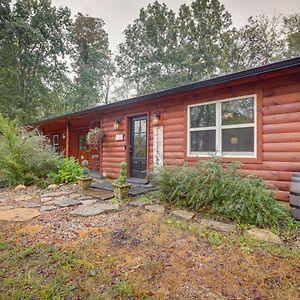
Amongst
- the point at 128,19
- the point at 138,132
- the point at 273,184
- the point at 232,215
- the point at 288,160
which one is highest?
the point at 128,19

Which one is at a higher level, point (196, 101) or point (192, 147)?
point (196, 101)

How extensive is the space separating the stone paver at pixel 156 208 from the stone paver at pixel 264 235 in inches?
52.1

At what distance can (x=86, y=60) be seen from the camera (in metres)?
20.0

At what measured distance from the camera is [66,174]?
6.43 metres

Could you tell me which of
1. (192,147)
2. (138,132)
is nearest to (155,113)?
(138,132)

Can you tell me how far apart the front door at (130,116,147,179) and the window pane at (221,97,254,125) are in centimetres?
235

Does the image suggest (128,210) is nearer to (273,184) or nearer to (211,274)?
(211,274)

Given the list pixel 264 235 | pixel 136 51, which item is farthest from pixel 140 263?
pixel 136 51

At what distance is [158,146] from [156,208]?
227 centimetres

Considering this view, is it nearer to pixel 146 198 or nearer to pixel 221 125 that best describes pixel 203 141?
pixel 221 125

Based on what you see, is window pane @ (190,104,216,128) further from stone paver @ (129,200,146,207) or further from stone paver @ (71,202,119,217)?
stone paver @ (71,202,119,217)

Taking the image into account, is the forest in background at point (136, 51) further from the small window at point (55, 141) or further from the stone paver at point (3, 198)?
the stone paver at point (3, 198)

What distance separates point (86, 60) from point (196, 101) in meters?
17.7

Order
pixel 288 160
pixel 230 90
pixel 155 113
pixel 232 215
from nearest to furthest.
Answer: pixel 232 215
pixel 288 160
pixel 230 90
pixel 155 113
